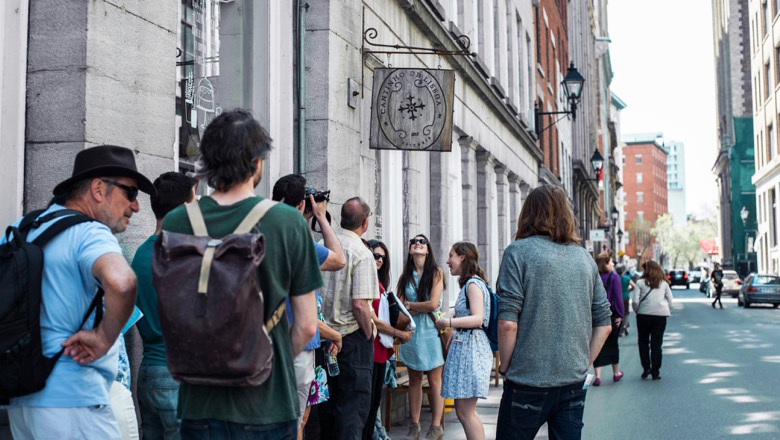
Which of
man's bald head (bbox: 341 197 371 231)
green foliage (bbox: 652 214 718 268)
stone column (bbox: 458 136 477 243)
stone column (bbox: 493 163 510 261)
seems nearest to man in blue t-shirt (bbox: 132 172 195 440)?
man's bald head (bbox: 341 197 371 231)

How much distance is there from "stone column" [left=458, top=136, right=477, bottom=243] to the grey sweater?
37.2 ft

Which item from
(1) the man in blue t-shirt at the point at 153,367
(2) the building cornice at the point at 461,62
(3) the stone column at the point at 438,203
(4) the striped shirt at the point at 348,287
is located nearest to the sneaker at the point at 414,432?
(4) the striped shirt at the point at 348,287

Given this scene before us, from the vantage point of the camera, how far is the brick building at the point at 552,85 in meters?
28.1

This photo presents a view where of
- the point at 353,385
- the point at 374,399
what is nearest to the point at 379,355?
the point at 374,399

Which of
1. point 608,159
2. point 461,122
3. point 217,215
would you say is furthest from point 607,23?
point 217,215

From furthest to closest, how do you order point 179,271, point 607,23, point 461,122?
point 607,23
point 461,122
point 179,271

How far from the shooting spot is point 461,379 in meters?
6.86

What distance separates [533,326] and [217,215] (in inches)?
79.8

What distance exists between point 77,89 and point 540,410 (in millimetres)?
3132

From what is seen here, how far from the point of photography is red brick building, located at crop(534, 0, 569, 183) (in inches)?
1102

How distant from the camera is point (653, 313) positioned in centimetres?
1305

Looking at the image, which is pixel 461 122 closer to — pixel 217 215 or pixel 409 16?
pixel 409 16

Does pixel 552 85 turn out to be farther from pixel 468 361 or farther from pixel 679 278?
pixel 679 278

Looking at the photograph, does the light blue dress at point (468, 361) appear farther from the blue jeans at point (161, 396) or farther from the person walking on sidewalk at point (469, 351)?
the blue jeans at point (161, 396)
